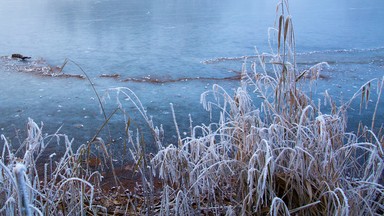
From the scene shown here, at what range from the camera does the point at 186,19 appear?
25.5 feet

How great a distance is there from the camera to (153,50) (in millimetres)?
5152

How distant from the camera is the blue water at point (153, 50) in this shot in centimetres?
323

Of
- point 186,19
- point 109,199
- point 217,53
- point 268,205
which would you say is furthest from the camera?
point 186,19

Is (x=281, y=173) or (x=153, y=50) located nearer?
(x=281, y=173)

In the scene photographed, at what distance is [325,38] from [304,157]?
4810 mm

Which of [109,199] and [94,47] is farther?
[94,47]

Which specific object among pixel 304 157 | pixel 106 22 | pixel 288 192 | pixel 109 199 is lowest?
pixel 109 199

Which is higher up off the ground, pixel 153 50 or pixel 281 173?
pixel 153 50

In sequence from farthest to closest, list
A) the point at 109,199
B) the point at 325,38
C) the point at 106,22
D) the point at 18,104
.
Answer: the point at 106,22 < the point at 325,38 < the point at 18,104 < the point at 109,199

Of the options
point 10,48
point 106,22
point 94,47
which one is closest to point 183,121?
point 94,47

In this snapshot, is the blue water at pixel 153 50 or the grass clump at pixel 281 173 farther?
the blue water at pixel 153 50

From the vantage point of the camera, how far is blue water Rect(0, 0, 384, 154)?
3227 mm

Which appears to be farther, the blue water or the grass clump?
the blue water

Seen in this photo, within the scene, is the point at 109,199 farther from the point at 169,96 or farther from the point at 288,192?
the point at 169,96
